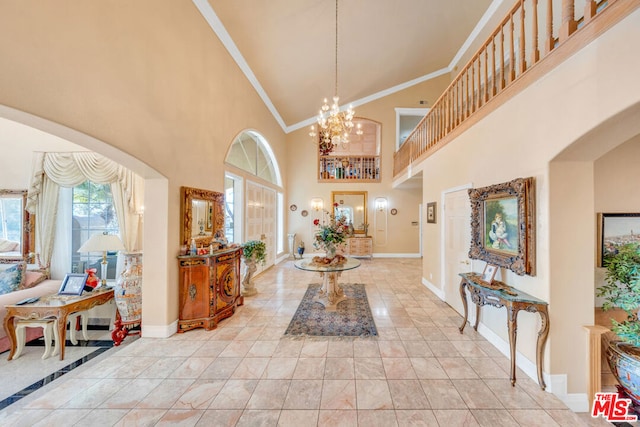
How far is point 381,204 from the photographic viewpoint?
8.94 m

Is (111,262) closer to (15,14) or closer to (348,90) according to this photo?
(15,14)

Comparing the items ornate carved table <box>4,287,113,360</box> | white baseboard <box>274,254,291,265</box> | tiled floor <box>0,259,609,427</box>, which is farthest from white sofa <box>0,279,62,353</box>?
white baseboard <box>274,254,291,265</box>

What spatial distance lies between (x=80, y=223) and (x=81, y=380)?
111 inches

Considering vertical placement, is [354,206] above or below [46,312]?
above

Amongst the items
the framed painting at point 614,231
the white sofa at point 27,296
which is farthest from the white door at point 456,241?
the white sofa at point 27,296

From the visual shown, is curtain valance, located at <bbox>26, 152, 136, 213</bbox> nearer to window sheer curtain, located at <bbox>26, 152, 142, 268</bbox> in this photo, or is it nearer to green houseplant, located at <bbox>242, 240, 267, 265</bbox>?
window sheer curtain, located at <bbox>26, 152, 142, 268</bbox>

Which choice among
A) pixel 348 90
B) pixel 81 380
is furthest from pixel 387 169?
pixel 81 380

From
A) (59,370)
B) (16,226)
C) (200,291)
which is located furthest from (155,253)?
(16,226)

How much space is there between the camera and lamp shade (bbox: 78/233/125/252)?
9.63 feet

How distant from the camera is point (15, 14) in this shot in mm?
1586

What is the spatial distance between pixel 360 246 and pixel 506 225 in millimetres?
6054

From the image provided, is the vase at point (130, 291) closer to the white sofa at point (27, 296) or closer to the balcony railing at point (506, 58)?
the white sofa at point (27, 296)

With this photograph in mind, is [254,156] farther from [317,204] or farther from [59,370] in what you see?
[59,370]

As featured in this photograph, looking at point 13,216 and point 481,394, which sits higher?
point 13,216
